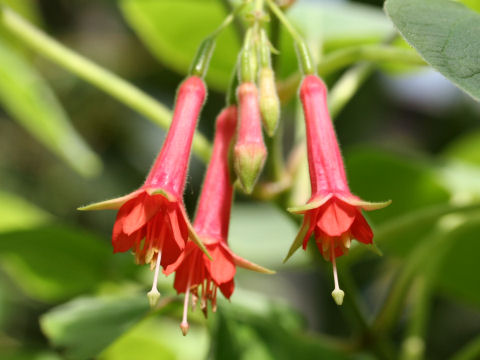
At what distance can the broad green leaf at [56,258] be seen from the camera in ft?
4.39

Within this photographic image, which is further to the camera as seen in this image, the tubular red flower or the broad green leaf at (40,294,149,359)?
the broad green leaf at (40,294,149,359)

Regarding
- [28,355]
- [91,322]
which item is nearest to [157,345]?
[28,355]

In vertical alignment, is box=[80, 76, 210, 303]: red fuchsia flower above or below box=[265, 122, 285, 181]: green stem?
above

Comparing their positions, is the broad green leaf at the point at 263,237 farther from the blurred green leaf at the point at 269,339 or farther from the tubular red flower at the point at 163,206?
the tubular red flower at the point at 163,206

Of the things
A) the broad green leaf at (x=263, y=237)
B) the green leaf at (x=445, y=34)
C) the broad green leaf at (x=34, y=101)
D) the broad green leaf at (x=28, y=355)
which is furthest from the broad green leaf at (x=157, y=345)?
the green leaf at (x=445, y=34)

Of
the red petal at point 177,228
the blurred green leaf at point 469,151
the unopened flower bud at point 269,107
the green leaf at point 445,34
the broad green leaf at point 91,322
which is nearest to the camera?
the green leaf at point 445,34

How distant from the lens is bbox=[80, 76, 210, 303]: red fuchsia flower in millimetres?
819

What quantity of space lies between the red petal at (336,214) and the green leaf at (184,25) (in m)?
0.92

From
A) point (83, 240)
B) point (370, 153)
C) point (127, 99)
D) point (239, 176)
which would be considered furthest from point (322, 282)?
point (239, 176)

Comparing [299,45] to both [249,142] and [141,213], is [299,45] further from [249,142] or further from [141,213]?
[141,213]

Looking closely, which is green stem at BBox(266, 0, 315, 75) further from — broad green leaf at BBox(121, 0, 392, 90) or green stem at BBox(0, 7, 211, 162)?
broad green leaf at BBox(121, 0, 392, 90)

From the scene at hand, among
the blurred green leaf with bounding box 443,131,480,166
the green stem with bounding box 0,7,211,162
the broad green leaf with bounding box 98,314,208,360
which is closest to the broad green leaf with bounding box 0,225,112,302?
the broad green leaf with bounding box 98,314,208,360

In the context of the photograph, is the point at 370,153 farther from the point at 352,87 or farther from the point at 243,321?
the point at 243,321

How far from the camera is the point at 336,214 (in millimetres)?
836
